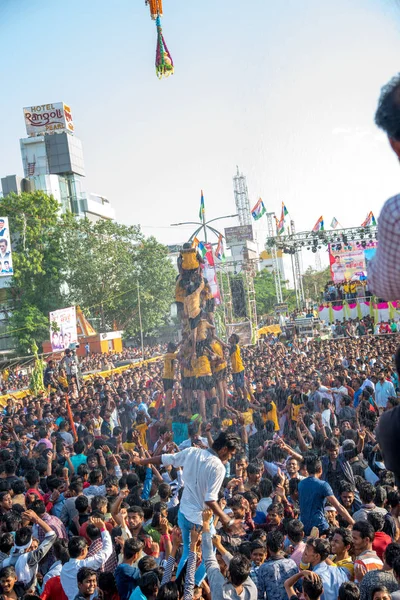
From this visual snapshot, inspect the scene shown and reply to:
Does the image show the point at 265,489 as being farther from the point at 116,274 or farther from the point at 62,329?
the point at 116,274

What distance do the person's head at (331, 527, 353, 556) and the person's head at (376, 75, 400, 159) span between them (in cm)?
366

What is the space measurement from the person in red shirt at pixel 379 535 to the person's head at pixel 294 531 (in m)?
0.49

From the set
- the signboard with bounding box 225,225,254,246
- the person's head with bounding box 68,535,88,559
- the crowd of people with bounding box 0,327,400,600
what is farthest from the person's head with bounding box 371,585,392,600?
the signboard with bounding box 225,225,254,246

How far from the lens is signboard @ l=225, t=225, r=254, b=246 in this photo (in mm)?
77188

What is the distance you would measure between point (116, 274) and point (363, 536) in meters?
34.7

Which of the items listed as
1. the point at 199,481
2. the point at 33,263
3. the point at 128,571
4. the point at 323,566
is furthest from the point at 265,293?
the point at 323,566

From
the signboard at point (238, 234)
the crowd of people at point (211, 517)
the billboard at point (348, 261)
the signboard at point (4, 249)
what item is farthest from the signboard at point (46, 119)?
the crowd of people at point (211, 517)

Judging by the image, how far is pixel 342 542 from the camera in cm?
464

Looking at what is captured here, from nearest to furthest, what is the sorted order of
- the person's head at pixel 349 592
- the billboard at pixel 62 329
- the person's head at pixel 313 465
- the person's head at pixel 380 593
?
the person's head at pixel 380 593
the person's head at pixel 349 592
the person's head at pixel 313 465
the billboard at pixel 62 329

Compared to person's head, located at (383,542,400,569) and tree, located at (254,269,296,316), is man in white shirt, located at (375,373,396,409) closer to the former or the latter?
person's head, located at (383,542,400,569)

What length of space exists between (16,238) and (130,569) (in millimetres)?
34906

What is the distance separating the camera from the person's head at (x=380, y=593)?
11.5 feet

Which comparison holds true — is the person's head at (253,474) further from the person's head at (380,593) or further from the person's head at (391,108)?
the person's head at (391,108)

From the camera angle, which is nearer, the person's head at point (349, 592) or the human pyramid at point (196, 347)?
the person's head at point (349, 592)
